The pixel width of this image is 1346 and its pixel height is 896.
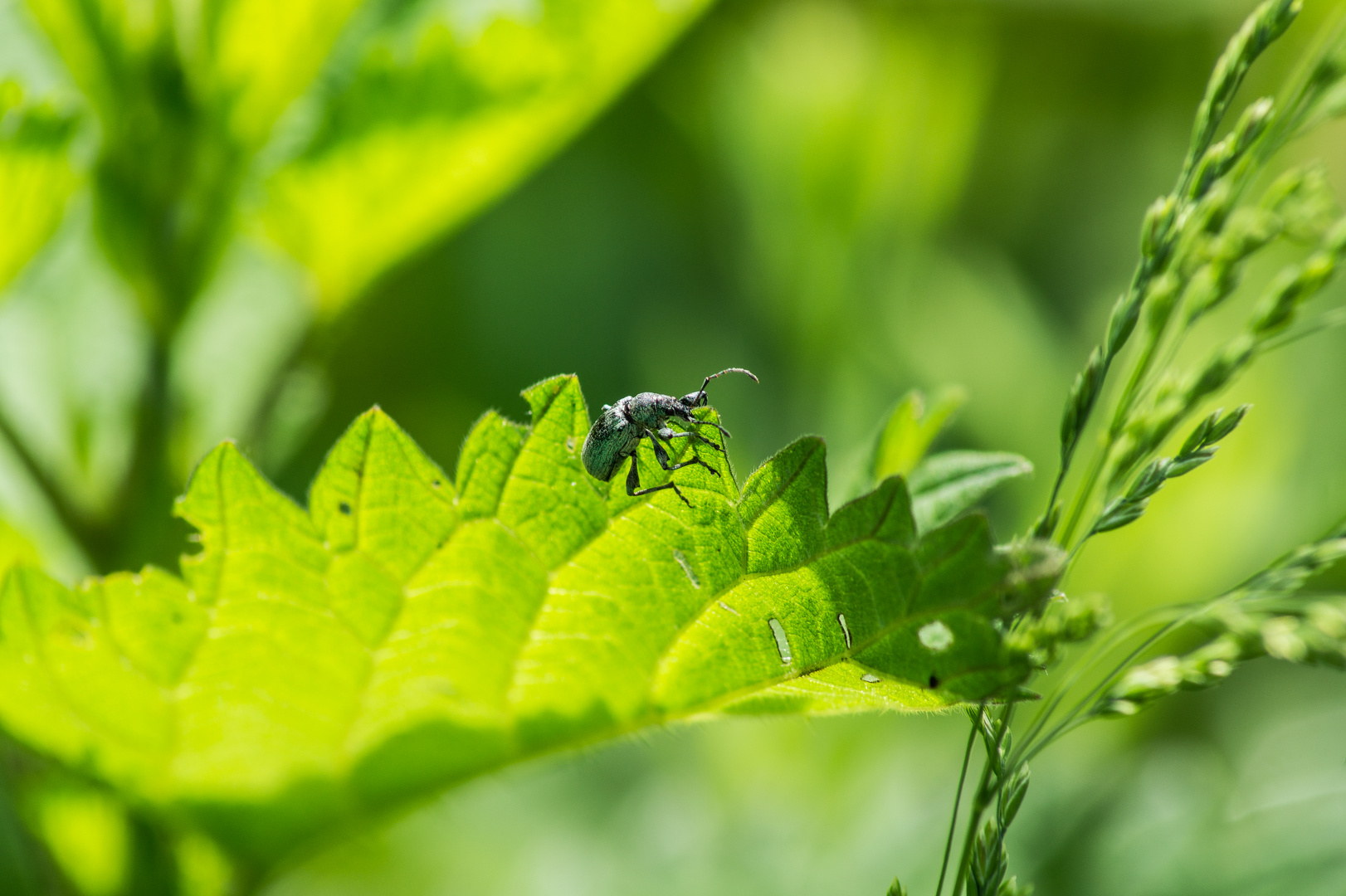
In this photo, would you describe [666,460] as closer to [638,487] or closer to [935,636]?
[638,487]

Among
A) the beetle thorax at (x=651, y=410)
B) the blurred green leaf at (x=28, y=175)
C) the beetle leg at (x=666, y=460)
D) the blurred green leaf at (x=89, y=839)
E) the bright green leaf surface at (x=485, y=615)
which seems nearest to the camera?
the bright green leaf surface at (x=485, y=615)

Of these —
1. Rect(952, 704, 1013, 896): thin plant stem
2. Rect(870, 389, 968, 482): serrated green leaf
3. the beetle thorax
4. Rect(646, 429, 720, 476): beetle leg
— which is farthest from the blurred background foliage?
Rect(952, 704, 1013, 896): thin plant stem

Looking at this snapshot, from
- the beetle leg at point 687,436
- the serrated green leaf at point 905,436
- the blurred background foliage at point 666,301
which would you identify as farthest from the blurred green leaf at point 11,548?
the serrated green leaf at point 905,436

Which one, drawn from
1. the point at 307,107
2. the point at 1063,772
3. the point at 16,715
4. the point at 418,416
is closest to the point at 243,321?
the point at 307,107

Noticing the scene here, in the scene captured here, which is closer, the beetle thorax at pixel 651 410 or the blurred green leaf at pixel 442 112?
the blurred green leaf at pixel 442 112

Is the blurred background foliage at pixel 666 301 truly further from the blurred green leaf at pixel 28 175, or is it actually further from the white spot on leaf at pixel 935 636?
the white spot on leaf at pixel 935 636

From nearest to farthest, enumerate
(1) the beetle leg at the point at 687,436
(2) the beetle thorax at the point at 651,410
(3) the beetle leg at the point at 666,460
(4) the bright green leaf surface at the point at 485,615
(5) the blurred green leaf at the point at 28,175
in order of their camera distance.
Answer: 1. (4) the bright green leaf surface at the point at 485,615
2. (3) the beetle leg at the point at 666,460
3. (1) the beetle leg at the point at 687,436
4. (5) the blurred green leaf at the point at 28,175
5. (2) the beetle thorax at the point at 651,410

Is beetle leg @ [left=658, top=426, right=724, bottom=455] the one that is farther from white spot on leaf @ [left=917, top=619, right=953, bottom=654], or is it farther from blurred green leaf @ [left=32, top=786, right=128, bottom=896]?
blurred green leaf @ [left=32, top=786, right=128, bottom=896]
